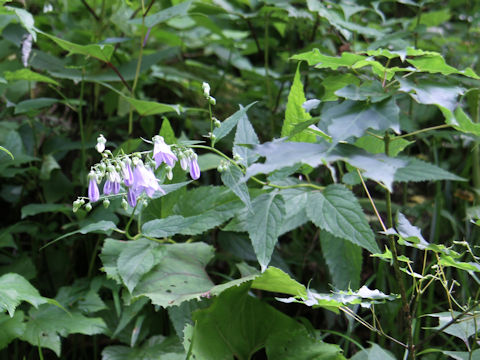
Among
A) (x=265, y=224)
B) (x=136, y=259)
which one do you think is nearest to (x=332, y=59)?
(x=265, y=224)

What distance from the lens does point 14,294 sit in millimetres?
1258

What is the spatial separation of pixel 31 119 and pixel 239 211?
1.05m

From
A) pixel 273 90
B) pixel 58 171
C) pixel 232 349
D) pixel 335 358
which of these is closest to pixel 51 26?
pixel 58 171

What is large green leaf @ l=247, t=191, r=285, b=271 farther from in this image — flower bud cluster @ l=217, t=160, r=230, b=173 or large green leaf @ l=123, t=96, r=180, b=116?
large green leaf @ l=123, t=96, r=180, b=116

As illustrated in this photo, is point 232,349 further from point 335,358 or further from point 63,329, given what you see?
point 63,329

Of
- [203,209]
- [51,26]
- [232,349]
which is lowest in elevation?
[232,349]

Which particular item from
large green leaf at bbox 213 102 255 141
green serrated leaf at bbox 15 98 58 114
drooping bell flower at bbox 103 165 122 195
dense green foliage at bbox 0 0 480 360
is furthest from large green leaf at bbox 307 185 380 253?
green serrated leaf at bbox 15 98 58 114

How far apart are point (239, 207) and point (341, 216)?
13.5 inches

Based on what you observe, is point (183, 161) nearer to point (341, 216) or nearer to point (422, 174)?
point (341, 216)

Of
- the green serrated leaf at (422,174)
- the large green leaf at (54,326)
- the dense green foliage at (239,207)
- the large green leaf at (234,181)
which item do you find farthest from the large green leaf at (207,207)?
the green serrated leaf at (422,174)

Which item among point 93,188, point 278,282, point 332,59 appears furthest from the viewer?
point 278,282

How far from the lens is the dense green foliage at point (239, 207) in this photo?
1054mm

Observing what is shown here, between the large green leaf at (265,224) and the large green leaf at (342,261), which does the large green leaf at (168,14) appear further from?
the large green leaf at (342,261)

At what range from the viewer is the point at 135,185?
A: 3.80 feet
